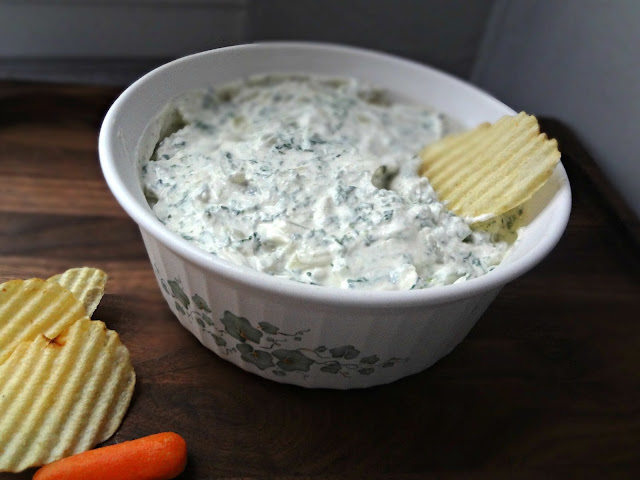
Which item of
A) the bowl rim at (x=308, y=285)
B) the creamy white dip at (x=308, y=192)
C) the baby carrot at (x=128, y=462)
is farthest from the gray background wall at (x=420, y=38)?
the baby carrot at (x=128, y=462)

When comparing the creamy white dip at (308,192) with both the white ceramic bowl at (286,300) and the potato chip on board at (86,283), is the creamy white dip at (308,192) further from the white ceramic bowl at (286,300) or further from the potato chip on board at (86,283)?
the potato chip on board at (86,283)

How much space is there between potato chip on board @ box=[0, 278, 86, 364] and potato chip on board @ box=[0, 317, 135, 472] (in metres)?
0.02

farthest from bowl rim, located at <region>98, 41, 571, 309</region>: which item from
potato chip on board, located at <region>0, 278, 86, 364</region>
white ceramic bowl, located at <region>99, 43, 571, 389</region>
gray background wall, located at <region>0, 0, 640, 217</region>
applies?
gray background wall, located at <region>0, 0, 640, 217</region>

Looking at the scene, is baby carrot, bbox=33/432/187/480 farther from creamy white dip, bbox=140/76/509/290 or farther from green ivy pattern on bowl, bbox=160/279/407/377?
creamy white dip, bbox=140/76/509/290

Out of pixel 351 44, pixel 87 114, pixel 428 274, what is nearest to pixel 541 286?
pixel 428 274

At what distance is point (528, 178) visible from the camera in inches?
44.2

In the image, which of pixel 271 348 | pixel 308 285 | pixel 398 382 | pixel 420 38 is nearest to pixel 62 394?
pixel 271 348

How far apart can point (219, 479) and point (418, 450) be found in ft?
1.07

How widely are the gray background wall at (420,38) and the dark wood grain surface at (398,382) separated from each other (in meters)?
0.25

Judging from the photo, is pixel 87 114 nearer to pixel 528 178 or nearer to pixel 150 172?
pixel 150 172

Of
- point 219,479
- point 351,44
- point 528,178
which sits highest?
point 528,178

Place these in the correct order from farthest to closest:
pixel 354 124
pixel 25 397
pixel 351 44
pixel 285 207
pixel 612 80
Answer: pixel 351 44
pixel 612 80
pixel 354 124
pixel 285 207
pixel 25 397

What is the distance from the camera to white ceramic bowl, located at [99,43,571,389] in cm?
91

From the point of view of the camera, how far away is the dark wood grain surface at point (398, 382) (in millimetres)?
1031
